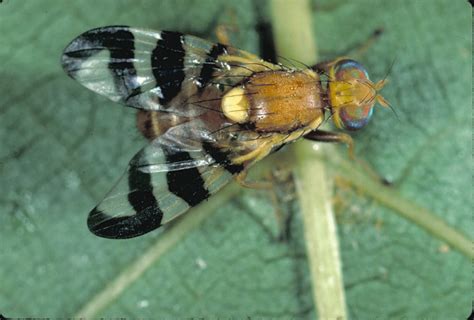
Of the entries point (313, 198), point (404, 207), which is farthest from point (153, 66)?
point (404, 207)

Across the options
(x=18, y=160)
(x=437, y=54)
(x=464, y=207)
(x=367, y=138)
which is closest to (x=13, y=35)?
(x=18, y=160)

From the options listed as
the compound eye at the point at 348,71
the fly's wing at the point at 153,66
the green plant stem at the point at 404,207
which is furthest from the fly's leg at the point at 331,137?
the fly's wing at the point at 153,66

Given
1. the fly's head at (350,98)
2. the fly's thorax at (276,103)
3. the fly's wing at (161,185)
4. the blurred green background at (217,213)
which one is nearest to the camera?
the fly's wing at (161,185)

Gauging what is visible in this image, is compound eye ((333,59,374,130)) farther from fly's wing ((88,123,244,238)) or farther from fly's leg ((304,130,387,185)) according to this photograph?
fly's wing ((88,123,244,238))

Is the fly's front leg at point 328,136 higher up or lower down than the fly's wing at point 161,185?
higher up

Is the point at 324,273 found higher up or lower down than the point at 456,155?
lower down

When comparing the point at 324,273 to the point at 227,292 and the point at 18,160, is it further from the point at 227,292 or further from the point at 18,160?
the point at 18,160

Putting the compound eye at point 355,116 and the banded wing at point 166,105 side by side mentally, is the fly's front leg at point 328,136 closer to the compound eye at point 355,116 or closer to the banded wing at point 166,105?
the compound eye at point 355,116
